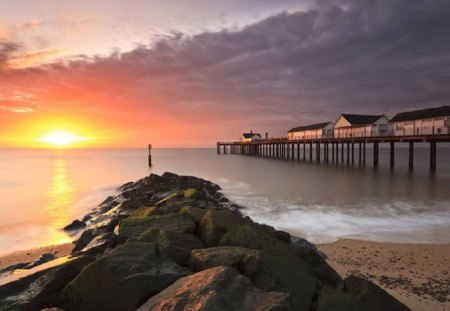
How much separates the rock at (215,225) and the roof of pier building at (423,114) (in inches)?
1491

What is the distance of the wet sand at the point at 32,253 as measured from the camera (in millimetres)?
10341

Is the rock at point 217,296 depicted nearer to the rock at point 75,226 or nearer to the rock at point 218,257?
the rock at point 218,257

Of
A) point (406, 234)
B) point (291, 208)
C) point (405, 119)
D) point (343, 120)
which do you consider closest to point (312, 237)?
point (406, 234)

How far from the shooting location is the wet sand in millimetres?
10341

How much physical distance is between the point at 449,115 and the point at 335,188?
1829 cm

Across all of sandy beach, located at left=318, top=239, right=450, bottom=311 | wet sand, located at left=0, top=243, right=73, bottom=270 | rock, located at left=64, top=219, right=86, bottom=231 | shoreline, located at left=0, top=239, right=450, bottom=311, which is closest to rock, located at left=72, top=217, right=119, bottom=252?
shoreline, located at left=0, top=239, right=450, bottom=311

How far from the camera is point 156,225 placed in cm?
735

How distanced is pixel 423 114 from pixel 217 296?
43.7 m

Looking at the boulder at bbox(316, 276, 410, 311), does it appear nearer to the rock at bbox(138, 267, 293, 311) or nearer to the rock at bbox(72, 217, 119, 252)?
the rock at bbox(138, 267, 293, 311)

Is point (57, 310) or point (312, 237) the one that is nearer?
point (57, 310)

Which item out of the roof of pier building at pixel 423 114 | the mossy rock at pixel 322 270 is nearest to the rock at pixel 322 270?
the mossy rock at pixel 322 270

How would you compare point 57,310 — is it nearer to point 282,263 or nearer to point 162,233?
point 162,233

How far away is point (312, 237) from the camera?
41.8 feet

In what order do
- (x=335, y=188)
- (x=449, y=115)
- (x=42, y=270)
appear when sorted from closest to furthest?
(x=42, y=270)
(x=335, y=188)
(x=449, y=115)
